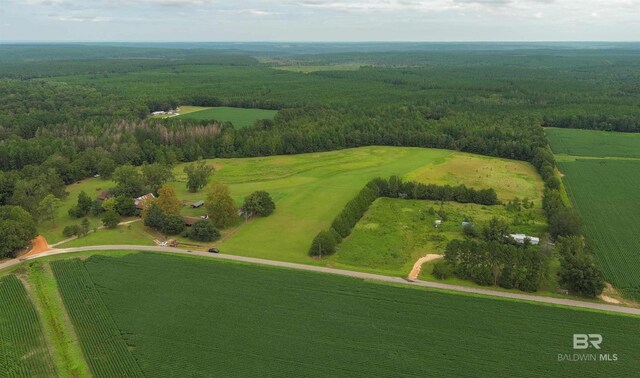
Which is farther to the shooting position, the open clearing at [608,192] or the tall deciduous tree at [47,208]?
the tall deciduous tree at [47,208]

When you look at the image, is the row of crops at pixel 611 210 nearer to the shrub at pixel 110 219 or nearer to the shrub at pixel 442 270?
the shrub at pixel 442 270

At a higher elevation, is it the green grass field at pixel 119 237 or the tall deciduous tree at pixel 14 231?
the tall deciduous tree at pixel 14 231

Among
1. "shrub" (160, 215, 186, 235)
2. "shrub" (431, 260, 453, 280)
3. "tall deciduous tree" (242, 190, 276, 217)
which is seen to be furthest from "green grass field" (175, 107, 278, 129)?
"shrub" (431, 260, 453, 280)

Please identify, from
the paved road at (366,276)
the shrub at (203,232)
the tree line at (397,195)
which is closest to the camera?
the paved road at (366,276)

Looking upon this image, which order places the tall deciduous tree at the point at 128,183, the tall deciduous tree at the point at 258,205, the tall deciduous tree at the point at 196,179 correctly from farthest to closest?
1. the tall deciduous tree at the point at 196,179
2. the tall deciduous tree at the point at 128,183
3. the tall deciduous tree at the point at 258,205

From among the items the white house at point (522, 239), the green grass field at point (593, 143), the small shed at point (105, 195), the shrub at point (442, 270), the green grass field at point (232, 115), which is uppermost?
the green grass field at point (232, 115)

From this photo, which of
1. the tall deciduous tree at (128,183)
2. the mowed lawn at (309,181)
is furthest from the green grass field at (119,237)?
the tall deciduous tree at (128,183)

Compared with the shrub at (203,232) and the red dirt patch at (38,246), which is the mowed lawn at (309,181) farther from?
the red dirt patch at (38,246)
